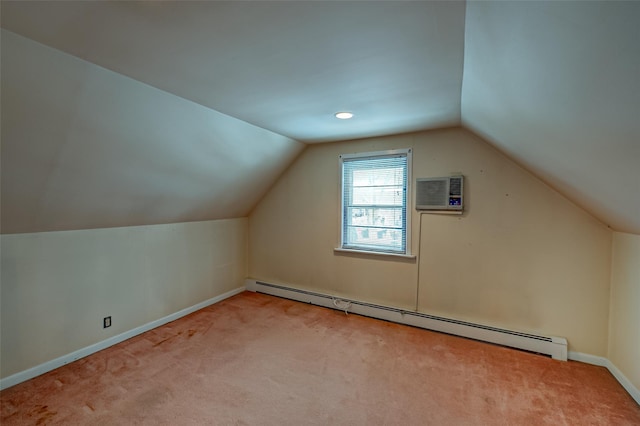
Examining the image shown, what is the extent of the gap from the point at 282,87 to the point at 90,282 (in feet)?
8.30

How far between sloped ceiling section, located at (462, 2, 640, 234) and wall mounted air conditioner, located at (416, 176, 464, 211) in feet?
2.62

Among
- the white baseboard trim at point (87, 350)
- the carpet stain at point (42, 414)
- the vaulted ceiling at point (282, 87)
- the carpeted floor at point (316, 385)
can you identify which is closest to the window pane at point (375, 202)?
the vaulted ceiling at point (282, 87)

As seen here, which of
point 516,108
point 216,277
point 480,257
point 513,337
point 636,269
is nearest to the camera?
point 516,108

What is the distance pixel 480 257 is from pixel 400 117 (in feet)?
5.44

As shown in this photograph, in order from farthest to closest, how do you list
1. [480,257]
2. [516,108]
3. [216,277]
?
[216,277], [480,257], [516,108]

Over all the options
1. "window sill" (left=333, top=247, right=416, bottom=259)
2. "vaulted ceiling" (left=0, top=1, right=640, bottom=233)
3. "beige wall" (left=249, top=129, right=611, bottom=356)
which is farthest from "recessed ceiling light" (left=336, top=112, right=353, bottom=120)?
"window sill" (left=333, top=247, right=416, bottom=259)

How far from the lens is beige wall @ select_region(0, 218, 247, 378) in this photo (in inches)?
87.5

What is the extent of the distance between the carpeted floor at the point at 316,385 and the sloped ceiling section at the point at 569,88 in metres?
1.35

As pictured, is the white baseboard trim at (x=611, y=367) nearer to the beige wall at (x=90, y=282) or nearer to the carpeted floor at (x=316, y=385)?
the carpeted floor at (x=316, y=385)

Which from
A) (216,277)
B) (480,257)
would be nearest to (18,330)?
(216,277)

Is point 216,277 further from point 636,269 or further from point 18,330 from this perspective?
point 636,269

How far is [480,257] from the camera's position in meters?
2.93

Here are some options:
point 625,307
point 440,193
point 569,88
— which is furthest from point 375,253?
point 569,88

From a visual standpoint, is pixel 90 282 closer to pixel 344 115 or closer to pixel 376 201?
pixel 344 115
